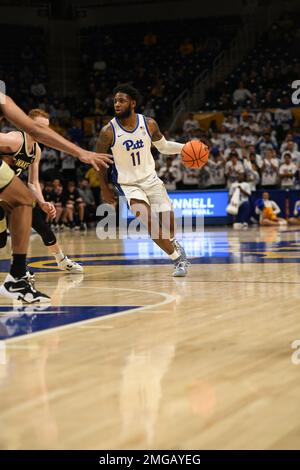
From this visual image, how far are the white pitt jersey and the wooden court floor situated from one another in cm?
151

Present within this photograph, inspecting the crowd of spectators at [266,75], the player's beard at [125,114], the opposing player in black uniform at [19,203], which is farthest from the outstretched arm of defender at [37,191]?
the crowd of spectators at [266,75]

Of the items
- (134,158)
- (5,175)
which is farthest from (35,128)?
(134,158)

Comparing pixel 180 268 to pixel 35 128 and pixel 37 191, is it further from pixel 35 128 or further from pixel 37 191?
pixel 35 128

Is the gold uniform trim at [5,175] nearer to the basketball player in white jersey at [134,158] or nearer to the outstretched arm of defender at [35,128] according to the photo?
the outstretched arm of defender at [35,128]

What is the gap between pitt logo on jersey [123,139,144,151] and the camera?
28.9 ft

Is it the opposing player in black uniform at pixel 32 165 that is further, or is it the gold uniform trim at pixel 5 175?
the opposing player in black uniform at pixel 32 165

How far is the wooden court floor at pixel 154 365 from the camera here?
2.68m

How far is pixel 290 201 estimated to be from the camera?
20.6m

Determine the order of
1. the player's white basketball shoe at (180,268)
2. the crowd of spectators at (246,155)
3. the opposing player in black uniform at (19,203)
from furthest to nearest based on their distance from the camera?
1. the crowd of spectators at (246,155)
2. the player's white basketball shoe at (180,268)
3. the opposing player in black uniform at (19,203)

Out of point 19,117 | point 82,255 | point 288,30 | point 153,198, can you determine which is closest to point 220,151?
point 288,30

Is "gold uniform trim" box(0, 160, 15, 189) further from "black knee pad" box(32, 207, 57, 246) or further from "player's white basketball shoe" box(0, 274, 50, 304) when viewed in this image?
"black knee pad" box(32, 207, 57, 246)

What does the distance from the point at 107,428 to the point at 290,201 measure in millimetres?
Answer: 18350

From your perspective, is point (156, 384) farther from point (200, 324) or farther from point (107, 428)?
point (200, 324)

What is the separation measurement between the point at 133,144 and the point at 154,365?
5.28m
